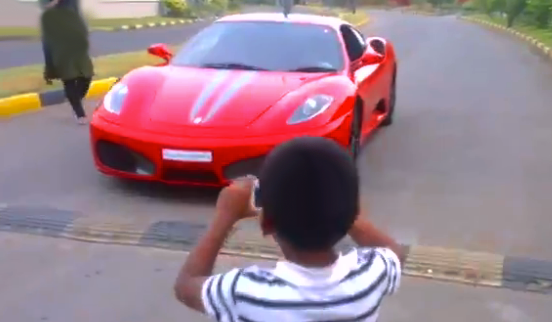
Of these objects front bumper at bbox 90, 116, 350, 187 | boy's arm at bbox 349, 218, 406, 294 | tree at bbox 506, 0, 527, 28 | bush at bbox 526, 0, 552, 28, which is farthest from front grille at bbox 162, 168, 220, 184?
tree at bbox 506, 0, 527, 28

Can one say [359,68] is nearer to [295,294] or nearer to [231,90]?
[231,90]

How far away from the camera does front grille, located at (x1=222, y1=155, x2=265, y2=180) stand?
6.34m

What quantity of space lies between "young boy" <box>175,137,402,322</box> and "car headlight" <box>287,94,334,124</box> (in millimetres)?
4522

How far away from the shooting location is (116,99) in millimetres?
6816

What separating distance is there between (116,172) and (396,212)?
1.98 meters

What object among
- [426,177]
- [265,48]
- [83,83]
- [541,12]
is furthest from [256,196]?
[541,12]

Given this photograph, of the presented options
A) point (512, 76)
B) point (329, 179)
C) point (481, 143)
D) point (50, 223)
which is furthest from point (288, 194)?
point (512, 76)

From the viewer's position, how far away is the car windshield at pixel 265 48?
7551 mm

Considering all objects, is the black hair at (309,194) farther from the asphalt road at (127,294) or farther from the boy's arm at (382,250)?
the asphalt road at (127,294)

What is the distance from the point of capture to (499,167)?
305 inches

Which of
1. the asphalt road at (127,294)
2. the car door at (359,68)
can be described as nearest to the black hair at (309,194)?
the asphalt road at (127,294)

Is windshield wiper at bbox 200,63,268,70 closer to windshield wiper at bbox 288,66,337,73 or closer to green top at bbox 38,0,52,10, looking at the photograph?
windshield wiper at bbox 288,66,337,73

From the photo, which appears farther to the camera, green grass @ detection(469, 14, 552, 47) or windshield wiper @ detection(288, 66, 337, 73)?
green grass @ detection(469, 14, 552, 47)

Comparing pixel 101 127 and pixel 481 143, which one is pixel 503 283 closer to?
pixel 101 127
